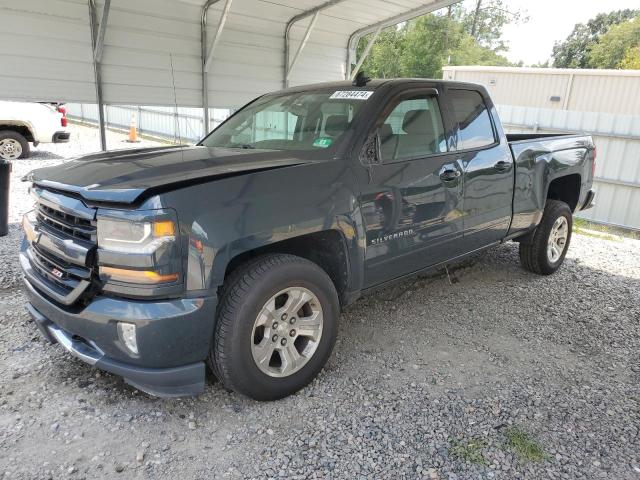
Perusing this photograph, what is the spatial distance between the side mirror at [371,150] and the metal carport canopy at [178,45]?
4.61 meters

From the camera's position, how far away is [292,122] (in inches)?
148

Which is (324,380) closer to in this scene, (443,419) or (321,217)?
(443,419)

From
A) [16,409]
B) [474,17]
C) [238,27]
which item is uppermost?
[474,17]

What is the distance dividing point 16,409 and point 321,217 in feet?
6.67

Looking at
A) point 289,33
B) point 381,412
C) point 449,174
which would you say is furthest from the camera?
point 289,33

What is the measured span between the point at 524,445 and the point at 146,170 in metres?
2.52

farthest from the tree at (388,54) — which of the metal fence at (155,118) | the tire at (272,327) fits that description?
the tire at (272,327)

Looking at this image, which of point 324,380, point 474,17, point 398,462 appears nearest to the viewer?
point 398,462

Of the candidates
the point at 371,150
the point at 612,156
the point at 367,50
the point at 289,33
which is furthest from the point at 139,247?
the point at 612,156

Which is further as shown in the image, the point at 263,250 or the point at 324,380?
the point at 324,380

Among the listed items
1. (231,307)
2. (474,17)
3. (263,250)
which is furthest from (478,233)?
(474,17)

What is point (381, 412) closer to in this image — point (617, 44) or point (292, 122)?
point (292, 122)

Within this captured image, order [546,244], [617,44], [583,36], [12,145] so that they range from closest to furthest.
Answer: [546,244] < [12,145] < [617,44] < [583,36]

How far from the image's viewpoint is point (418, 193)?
11.4ft
